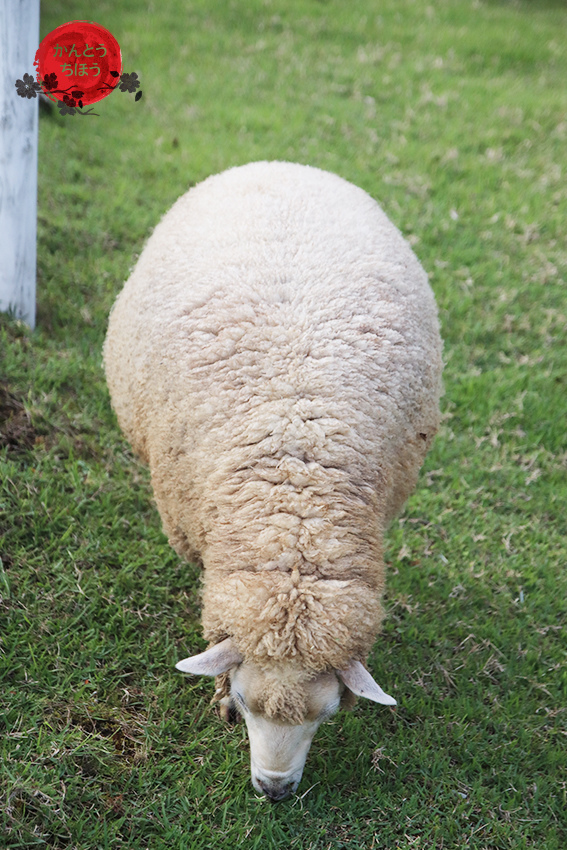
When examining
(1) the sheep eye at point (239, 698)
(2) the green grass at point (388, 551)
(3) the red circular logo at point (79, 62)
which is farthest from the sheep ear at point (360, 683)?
(3) the red circular logo at point (79, 62)

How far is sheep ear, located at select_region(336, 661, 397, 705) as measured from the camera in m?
2.27

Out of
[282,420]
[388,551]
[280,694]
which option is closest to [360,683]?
[280,694]

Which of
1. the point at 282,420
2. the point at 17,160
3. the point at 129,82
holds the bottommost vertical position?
the point at 282,420

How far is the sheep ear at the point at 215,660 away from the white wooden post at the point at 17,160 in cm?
266

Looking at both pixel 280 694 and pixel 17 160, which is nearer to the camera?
pixel 280 694

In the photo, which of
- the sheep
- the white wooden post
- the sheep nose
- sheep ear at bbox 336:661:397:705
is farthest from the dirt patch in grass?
sheep ear at bbox 336:661:397:705

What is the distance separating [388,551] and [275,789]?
156cm

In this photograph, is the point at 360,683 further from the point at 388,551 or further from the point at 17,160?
the point at 17,160

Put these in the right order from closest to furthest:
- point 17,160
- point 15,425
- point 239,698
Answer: point 239,698
point 15,425
point 17,160

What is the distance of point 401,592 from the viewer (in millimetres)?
3627

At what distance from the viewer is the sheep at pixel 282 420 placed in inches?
89.3

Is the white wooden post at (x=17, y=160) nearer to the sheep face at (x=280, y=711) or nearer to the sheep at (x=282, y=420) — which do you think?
the sheep at (x=282, y=420)

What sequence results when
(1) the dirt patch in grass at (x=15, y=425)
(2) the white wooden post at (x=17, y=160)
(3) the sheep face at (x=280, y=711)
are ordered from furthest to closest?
Result: 1. (1) the dirt patch in grass at (x=15, y=425)
2. (2) the white wooden post at (x=17, y=160)
3. (3) the sheep face at (x=280, y=711)

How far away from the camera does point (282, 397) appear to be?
2.45 m
